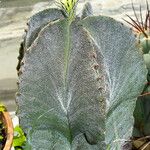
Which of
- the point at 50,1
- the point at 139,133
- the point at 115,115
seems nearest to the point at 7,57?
the point at 50,1

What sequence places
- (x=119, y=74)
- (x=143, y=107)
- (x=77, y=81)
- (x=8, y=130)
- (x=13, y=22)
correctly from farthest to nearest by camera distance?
(x=13, y=22), (x=143, y=107), (x=8, y=130), (x=119, y=74), (x=77, y=81)

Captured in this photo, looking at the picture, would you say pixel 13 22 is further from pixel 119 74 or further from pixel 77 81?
pixel 77 81

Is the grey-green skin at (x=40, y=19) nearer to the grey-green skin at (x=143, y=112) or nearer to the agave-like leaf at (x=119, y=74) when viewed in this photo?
the agave-like leaf at (x=119, y=74)

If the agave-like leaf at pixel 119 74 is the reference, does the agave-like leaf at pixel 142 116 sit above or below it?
below

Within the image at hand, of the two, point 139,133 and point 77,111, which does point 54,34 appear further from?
point 139,133

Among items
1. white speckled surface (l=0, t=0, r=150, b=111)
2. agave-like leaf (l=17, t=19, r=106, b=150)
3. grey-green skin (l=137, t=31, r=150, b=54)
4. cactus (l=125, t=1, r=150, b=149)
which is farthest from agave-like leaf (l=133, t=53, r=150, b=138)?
white speckled surface (l=0, t=0, r=150, b=111)

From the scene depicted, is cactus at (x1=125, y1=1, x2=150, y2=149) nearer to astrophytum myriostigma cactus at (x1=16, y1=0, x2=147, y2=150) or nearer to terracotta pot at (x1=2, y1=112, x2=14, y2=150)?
astrophytum myriostigma cactus at (x1=16, y1=0, x2=147, y2=150)

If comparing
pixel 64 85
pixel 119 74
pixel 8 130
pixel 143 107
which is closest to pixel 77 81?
pixel 64 85

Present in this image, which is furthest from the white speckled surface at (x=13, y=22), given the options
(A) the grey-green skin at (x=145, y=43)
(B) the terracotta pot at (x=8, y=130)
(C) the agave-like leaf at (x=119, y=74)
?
(C) the agave-like leaf at (x=119, y=74)
